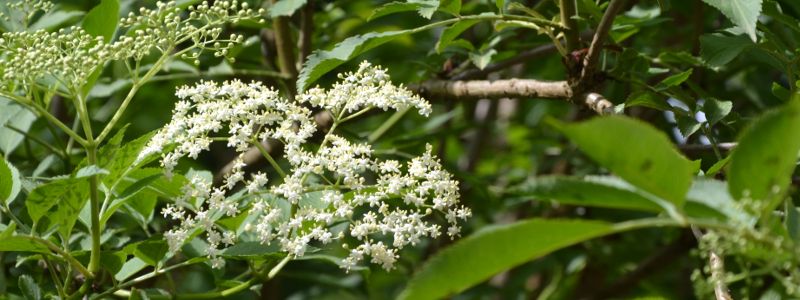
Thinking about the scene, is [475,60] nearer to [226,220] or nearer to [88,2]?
[226,220]

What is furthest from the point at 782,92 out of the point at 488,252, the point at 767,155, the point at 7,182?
the point at 7,182

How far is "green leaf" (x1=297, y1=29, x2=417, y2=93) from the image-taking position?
1.64m

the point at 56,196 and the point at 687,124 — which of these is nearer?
the point at 56,196

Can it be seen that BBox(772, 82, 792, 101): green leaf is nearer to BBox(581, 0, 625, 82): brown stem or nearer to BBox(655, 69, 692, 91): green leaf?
BBox(655, 69, 692, 91): green leaf

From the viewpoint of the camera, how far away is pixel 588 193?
99 cm

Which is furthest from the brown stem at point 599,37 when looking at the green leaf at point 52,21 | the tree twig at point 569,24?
the green leaf at point 52,21

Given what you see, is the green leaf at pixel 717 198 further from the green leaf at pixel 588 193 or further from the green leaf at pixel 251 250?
the green leaf at pixel 251 250

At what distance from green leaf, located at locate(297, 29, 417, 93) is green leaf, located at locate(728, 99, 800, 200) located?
0.78 meters

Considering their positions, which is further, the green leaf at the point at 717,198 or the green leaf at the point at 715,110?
the green leaf at the point at 715,110

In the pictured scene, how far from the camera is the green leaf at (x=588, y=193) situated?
0.97 m

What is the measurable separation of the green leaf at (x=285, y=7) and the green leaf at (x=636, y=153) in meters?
1.13

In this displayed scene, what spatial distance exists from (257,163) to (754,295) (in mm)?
1227

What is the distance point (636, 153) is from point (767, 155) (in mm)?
124

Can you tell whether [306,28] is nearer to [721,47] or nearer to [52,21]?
[52,21]
